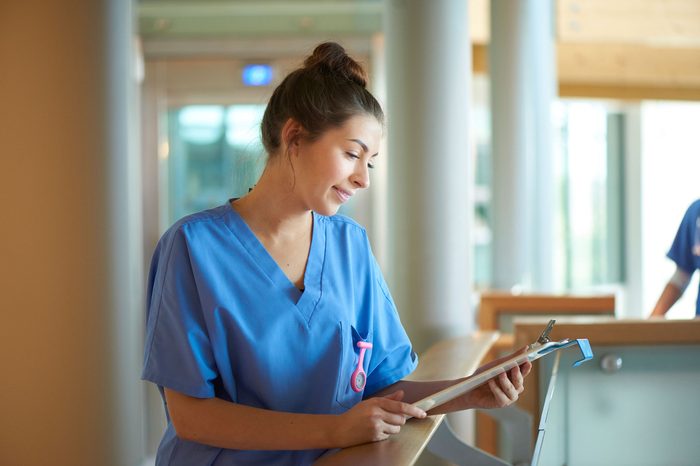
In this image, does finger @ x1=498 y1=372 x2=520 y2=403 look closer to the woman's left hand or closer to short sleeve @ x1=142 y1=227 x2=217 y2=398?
the woman's left hand

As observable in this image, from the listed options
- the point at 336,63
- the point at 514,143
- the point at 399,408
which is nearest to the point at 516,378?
the point at 399,408

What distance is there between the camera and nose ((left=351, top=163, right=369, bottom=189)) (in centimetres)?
157

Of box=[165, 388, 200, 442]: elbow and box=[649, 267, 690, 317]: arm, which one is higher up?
box=[649, 267, 690, 317]: arm

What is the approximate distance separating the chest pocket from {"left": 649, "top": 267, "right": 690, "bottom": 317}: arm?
1442 millimetres

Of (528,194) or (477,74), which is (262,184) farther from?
(477,74)

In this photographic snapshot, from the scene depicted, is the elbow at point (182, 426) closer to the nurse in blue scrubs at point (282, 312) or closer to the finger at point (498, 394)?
the nurse in blue scrubs at point (282, 312)

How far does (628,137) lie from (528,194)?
13.7ft

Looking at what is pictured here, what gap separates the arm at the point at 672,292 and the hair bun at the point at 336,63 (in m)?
1.52

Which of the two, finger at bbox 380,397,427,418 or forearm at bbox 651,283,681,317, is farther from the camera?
forearm at bbox 651,283,681,317

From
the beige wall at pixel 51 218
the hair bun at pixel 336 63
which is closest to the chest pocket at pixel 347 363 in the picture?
the hair bun at pixel 336 63

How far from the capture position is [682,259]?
2.82 metres

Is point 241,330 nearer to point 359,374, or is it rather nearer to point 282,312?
point 282,312

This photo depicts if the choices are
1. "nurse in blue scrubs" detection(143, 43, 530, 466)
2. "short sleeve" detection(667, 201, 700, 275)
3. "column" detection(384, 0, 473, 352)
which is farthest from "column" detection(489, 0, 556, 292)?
"nurse in blue scrubs" detection(143, 43, 530, 466)

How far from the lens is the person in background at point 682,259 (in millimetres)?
2754
